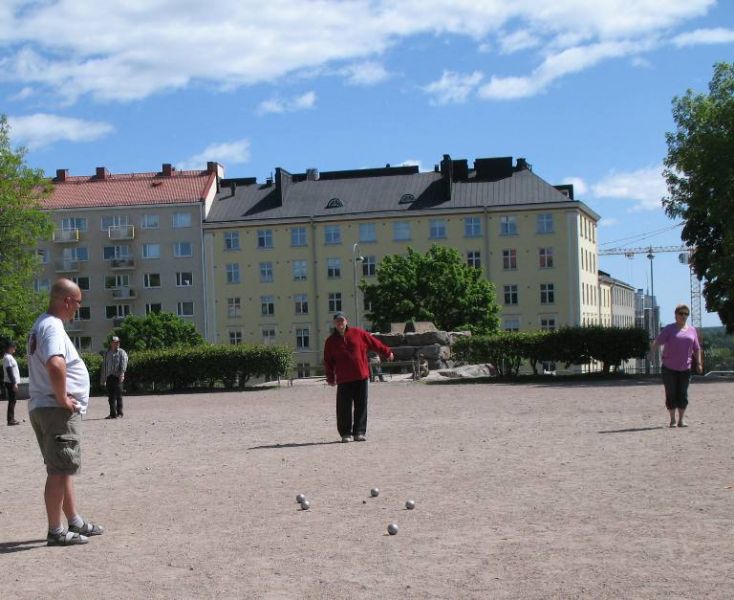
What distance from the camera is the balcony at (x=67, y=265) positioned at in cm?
9269

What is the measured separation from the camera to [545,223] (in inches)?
3334

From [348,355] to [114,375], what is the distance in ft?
31.2

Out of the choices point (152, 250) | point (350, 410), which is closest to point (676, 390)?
point (350, 410)

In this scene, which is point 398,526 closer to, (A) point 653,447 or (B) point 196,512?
A: (B) point 196,512

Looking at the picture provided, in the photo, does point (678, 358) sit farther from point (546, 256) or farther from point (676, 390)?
point (546, 256)

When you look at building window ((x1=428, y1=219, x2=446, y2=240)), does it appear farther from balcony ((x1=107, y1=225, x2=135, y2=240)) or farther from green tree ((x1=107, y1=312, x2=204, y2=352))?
balcony ((x1=107, y1=225, x2=135, y2=240))

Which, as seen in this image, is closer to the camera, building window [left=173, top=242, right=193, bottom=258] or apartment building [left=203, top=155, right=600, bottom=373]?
apartment building [left=203, top=155, right=600, bottom=373]

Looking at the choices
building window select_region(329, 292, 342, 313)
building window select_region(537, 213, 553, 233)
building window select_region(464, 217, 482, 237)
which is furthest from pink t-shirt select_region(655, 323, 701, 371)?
building window select_region(329, 292, 342, 313)

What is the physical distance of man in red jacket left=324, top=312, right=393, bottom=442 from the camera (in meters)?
15.4

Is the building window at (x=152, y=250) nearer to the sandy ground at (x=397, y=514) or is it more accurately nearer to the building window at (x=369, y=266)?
the building window at (x=369, y=266)

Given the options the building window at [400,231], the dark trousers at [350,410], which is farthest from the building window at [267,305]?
the dark trousers at [350,410]

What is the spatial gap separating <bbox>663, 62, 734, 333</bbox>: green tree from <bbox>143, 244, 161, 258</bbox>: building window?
5958 centimetres

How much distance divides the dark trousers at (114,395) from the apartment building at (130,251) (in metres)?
67.6

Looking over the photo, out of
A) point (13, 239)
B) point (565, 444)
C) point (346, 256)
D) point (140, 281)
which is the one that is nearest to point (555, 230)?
point (346, 256)
